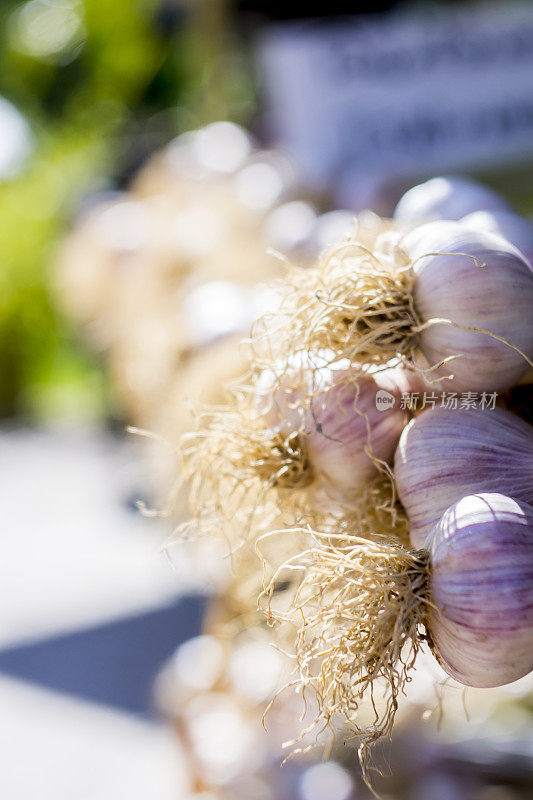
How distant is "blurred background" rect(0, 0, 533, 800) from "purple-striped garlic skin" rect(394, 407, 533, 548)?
0.16 metres

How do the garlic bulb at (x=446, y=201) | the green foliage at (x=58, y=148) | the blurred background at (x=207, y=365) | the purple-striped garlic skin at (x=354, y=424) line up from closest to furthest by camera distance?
the purple-striped garlic skin at (x=354, y=424) < the garlic bulb at (x=446, y=201) < the blurred background at (x=207, y=365) < the green foliage at (x=58, y=148)

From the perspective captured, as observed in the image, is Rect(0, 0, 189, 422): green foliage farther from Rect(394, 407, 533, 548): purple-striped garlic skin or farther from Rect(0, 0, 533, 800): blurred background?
Rect(394, 407, 533, 548): purple-striped garlic skin

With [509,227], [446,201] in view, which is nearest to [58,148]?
[446,201]

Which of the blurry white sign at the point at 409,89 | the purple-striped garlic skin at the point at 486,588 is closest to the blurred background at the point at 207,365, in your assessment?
the blurry white sign at the point at 409,89

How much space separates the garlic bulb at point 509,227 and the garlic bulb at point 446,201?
0.05m

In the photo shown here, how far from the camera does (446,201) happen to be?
667mm

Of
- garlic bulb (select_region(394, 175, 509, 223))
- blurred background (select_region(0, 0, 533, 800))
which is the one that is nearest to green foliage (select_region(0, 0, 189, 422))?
blurred background (select_region(0, 0, 533, 800))

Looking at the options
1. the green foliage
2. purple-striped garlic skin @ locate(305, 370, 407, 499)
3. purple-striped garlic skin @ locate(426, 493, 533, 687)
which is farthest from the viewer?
the green foliage

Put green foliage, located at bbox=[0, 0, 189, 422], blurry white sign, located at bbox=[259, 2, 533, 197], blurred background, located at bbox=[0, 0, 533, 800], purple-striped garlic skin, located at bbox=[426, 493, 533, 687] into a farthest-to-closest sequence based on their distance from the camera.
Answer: green foliage, located at bbox=[0, 0, 189, 422] < blurry white sign, located at bbox=[259, 2, 533, 197] < blurred background, located at bbox=[0, 0, 533, 800] < purple-striped garlic skin, located at bbox=[426, 493, 533, 687]

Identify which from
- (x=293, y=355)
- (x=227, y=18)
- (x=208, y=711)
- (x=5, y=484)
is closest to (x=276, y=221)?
(x=208, y=711)

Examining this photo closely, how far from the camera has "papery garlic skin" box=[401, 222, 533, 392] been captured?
46 centimetres

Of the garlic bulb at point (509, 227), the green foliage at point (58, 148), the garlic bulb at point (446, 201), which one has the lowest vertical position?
the green foliage at point (58, 148)

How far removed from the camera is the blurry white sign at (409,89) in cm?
138

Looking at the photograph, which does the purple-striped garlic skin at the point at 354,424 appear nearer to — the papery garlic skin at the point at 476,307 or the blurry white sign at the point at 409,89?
the papery garlic skin at the point at 476,307
